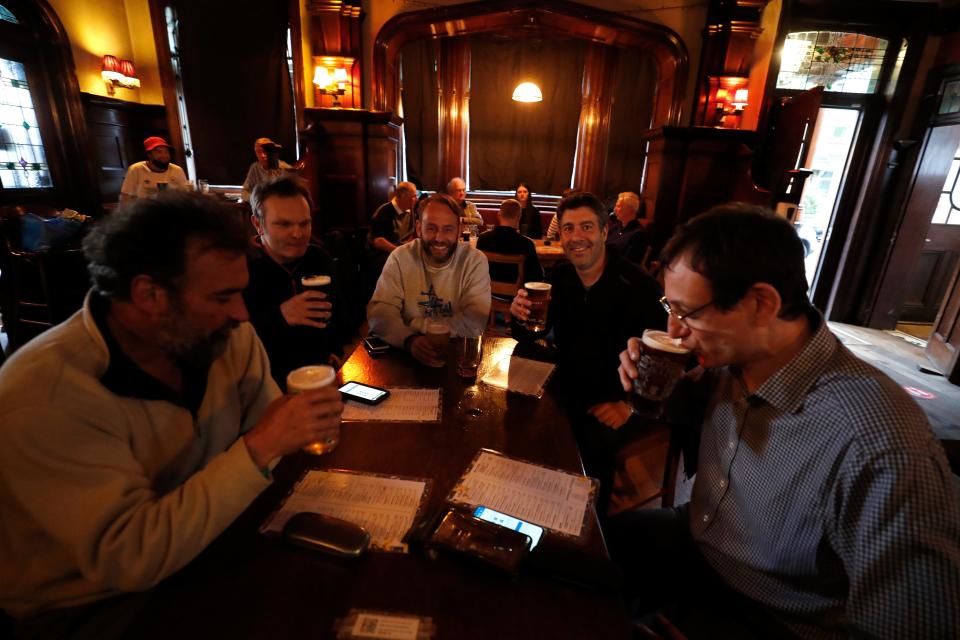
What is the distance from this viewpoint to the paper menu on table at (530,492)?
95 cm

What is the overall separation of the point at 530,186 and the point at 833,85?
4280mm

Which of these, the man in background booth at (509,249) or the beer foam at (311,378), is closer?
the beer foam at (311,378)

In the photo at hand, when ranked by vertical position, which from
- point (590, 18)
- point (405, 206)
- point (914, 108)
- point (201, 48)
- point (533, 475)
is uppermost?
point (590, 18)

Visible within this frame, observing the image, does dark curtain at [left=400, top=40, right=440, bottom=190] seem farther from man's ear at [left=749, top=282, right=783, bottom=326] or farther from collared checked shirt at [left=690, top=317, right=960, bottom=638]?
man's ear at [left=749, top=282, right=783, bottom=326]

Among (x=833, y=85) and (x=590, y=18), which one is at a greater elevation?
(x=590, y=18)

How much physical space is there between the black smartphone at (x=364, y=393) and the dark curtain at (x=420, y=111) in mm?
6741

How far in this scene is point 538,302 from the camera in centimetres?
169

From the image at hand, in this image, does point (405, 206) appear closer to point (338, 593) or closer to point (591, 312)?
point (591, 312)

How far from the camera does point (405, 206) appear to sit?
507cm

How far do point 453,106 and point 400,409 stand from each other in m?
7.20

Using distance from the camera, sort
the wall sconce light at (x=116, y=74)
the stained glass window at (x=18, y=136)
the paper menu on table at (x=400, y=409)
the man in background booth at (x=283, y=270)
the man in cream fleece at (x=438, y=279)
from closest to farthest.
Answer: the paper menu on table at (x=400, y=409) → the man in background booth at (x=283, y=270) → the man in cream fleece at (x=438, y=279) → the stained glass window at (x=18, y=136) → the wall sconce light at (x=116, y=74)

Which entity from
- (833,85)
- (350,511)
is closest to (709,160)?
(833,85)

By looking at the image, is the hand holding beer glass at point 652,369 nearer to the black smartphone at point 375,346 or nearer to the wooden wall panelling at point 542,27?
the black smartphone at point 375,346

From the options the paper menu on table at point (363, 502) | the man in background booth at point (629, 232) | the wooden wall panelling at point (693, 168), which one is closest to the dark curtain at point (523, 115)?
the wooden wall panelling at point (693, 168)
